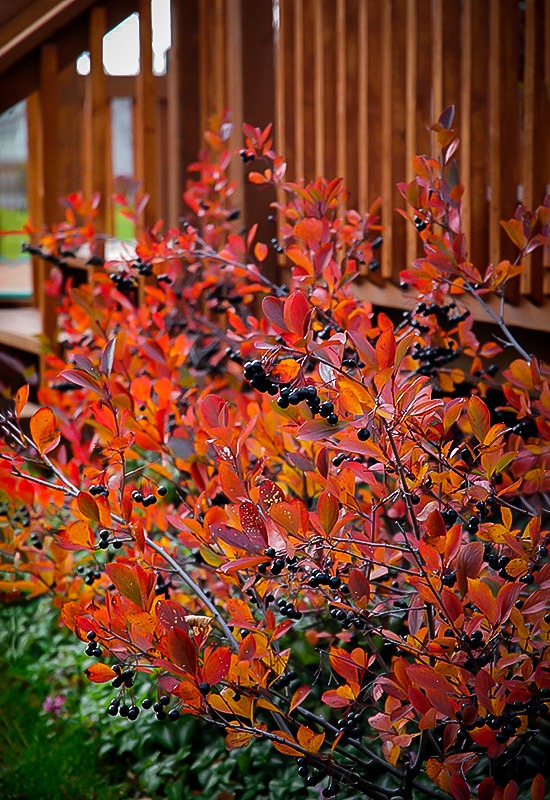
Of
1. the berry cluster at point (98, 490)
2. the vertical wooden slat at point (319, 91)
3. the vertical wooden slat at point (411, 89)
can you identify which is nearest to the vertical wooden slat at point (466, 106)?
the vertical wooden slat at point (411, 89)

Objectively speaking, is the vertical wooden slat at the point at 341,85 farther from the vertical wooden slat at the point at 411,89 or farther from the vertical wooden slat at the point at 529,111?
the vertical wooden slat at the point at 529,111

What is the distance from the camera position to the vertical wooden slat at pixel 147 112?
109 inches

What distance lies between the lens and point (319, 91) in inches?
107

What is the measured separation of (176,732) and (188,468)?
1.85 ft

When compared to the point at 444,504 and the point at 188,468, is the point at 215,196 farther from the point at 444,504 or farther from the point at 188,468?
the point at 444,504

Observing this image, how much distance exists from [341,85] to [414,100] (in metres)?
0.32

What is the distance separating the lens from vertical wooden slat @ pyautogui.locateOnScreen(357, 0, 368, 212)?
2.50m

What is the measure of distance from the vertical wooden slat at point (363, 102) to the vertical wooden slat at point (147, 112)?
0.62m

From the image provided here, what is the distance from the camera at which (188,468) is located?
68.5 inches

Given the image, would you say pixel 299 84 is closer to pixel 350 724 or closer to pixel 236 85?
pixel 236 85

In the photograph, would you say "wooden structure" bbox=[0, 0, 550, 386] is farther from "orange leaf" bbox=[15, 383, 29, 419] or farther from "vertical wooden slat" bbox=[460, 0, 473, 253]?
"orange leaf" bbox=[15, 383, 29, 419]

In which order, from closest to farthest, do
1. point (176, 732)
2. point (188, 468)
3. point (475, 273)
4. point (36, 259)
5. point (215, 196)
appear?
point (475, 273)
point (188, 468)
point (176, 732)
point (215, 196)
point (36, 259)

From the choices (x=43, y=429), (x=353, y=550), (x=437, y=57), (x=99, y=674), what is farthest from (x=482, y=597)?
(x=437, y=57)

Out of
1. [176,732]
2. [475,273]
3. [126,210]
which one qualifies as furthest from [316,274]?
[126,210]
